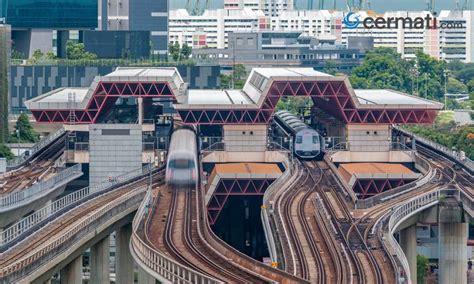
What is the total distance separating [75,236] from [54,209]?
29.5 m

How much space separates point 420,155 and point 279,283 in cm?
7912

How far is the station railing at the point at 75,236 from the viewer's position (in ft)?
280

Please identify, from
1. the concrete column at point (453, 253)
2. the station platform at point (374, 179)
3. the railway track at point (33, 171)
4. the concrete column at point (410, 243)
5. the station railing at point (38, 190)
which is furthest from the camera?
the station platform at point (374, 179)

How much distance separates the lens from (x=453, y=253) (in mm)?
124312

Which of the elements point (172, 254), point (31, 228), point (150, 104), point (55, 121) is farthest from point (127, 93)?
point (172, 254)

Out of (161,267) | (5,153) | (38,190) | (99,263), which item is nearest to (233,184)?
(38,190)

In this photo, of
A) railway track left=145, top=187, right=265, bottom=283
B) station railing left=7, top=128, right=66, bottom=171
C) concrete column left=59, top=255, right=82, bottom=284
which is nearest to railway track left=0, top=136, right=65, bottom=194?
station railing left=7, top=128, right=66, bottom=171

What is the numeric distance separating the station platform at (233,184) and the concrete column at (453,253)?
18.5 meters

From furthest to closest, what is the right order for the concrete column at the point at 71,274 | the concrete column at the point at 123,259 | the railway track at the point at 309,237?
the concrete column at the point at 123,259
the concrete column at the point at 71,274
the railway track at the point at 309,237

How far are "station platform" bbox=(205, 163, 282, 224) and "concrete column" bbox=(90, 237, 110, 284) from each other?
859 inches

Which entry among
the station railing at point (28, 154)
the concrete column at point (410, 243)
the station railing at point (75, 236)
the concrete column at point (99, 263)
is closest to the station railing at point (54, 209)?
the station railing at point (75, 236)

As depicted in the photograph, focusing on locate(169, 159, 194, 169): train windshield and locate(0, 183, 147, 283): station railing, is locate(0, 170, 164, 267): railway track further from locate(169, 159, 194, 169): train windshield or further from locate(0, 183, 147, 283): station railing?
locate(169, 159, 194, 169): train windshield

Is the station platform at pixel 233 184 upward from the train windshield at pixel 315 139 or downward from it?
downward

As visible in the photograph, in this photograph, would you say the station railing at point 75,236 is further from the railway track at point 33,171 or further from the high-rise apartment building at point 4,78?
the high-rise apartment building at point 4,78
